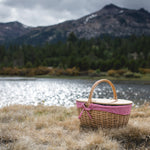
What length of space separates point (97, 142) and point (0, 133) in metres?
2.57

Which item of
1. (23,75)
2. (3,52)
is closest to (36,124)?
(23,75)

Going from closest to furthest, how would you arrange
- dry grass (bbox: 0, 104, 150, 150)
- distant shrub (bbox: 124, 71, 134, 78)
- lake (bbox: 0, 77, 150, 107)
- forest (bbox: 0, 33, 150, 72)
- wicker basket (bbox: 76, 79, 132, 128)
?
1. dry grass (bbox: 0, 104, 150, 150)
2. wicker basket (bbox: 76, 79, 132, 128)
3. lake (bbox: 0, 77, 150, 107)
4. distant shrub (bbox: 124, 71, 134, 78)
5. forest (bbox: 0, 33, 150, 72)

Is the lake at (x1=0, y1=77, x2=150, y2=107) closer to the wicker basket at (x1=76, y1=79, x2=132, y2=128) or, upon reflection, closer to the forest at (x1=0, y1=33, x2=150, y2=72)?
the wicker basket at (x1=76, y1=79, x2=132, y2=128)

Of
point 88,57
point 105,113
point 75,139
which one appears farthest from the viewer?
point 88,57

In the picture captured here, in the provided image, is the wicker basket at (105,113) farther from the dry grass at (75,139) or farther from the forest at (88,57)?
the forest at (88,57)

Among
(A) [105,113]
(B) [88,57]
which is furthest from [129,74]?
(A) [105,113]

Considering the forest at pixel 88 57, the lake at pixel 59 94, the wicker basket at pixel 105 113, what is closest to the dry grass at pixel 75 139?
the wicker basket at pixel 105 113

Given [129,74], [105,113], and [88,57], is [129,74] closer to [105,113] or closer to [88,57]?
[88,57]

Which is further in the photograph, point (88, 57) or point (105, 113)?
A: point (88, 57)

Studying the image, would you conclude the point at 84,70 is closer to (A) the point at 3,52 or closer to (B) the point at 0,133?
(A) the point at 3,52

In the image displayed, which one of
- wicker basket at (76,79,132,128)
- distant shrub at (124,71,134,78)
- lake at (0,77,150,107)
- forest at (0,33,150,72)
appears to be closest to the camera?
wicker basket at (76,79,132,128)

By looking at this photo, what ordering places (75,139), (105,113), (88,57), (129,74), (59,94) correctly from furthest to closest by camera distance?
1. (88,57)
2. (129,74)
3. (59,94)
4. (105,113)
5. (75,139)

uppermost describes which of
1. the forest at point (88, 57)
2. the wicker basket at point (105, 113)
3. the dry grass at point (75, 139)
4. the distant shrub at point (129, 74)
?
the forest at point (88, 57)

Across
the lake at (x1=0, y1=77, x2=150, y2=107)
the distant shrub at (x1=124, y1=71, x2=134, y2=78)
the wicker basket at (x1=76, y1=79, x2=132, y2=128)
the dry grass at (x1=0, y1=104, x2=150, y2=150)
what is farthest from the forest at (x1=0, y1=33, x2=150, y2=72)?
the dry grass at (x1=0, y1=104, x2=150, y2=150)
